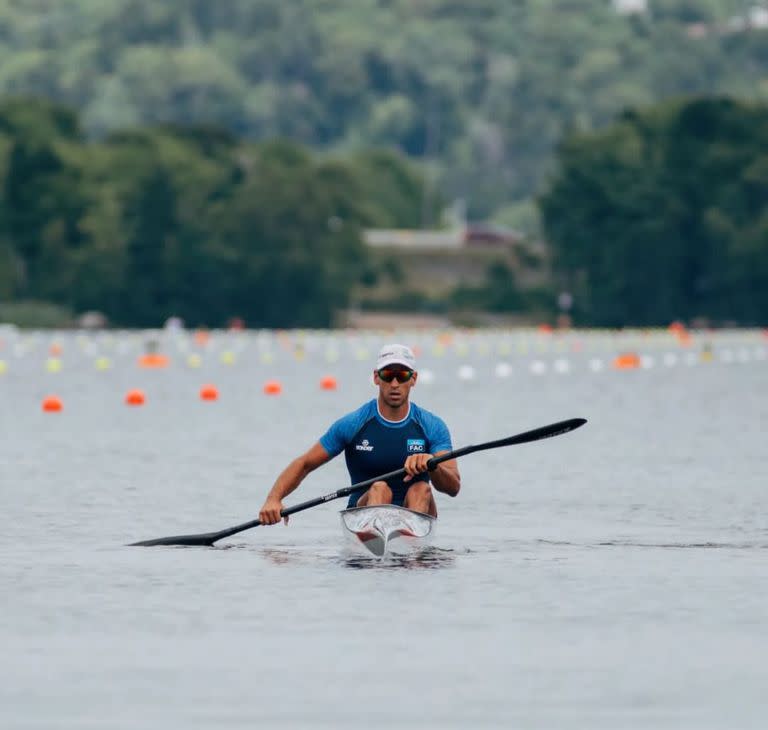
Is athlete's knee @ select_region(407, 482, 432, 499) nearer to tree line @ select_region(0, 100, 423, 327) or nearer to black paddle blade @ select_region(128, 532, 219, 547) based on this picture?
black paddle blade @ select_region(128, 532, 219, 547)

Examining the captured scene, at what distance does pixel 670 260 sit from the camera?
140375 mm

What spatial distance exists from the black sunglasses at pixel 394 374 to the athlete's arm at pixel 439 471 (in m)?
0.59

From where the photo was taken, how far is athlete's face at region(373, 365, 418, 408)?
1967 cm

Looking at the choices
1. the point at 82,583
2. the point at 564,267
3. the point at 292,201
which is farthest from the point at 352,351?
the point at 82,583

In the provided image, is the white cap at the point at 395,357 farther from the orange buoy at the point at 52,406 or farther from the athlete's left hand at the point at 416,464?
the orange buoy at the point at 52,406

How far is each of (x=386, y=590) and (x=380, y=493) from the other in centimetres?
186

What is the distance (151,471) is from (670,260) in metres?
112

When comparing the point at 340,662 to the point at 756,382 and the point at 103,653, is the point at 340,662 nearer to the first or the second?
the point at 103,653

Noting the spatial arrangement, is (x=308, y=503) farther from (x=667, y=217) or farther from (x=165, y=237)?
(x=667, y=217)

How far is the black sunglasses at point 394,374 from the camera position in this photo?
19.7 m

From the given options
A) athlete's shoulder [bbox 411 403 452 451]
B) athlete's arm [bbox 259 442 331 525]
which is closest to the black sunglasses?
athlete's shoulder [bbox 411 403 452 451]

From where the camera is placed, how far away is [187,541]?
21156 mm

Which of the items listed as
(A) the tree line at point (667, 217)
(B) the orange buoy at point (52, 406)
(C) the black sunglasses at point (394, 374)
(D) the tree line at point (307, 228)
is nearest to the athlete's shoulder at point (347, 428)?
(C) the black sunglasses at point (394, 374)

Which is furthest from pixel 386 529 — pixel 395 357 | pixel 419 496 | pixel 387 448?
pixel 395 357
